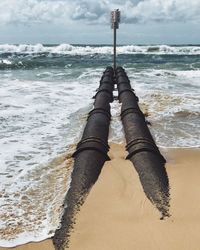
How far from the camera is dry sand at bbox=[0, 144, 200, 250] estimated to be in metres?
4.42

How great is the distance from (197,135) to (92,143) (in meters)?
3.18

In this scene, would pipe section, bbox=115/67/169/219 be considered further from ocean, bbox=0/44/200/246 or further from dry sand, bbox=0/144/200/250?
ocean, bbox=0/44/200/246

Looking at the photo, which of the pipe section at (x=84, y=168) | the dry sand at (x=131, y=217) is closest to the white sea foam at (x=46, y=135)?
the pipe section at (x=84, y=168)

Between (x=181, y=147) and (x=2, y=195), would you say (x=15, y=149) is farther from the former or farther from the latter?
(x=181, y=147)

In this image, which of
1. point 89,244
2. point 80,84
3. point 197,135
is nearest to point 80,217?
point 89,244

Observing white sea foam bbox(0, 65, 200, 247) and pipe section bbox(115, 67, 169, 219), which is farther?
pipe section bbox(115, 67, 169, 219)

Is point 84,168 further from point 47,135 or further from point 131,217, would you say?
point 47,135

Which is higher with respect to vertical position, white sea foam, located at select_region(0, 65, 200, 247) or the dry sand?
the dry sand

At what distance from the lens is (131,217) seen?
4953 mm

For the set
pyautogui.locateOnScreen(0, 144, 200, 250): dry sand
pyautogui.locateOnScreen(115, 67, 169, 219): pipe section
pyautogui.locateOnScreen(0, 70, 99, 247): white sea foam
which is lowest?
pyautogui.locateOnScreen(0, 70, 99, 247): white sea foam

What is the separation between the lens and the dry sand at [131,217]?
4.42m

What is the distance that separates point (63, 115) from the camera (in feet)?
37.5

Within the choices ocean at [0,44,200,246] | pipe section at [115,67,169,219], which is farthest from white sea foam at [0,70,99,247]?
pipe section at [115,67,169,219]

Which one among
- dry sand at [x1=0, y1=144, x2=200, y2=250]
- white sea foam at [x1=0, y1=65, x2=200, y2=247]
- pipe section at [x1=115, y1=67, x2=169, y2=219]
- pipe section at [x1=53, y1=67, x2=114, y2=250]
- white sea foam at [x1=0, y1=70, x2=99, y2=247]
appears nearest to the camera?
dry sand at [x1=0, y1=144, x2=200, y2=250]
